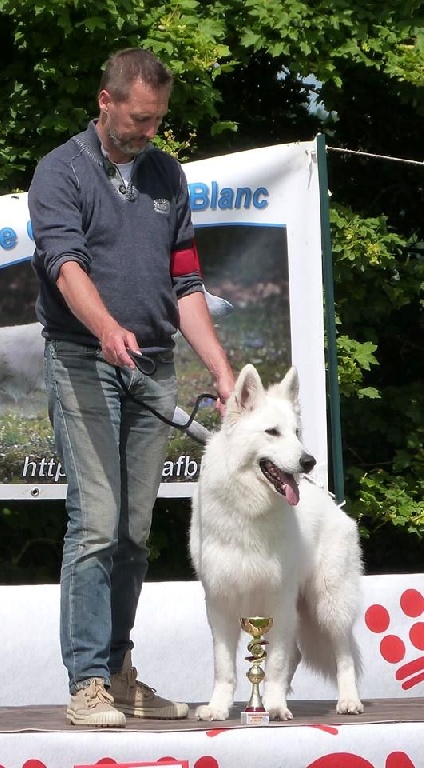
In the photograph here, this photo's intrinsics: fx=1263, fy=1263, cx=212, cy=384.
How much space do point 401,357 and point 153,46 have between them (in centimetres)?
289

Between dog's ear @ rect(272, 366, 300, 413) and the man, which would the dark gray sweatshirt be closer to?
the man

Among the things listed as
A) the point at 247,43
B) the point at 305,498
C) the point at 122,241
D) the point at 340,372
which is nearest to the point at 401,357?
the point at 340,372

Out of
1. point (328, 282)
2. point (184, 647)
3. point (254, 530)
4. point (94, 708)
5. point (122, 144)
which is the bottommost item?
point (94, 708)

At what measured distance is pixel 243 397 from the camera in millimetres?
4227

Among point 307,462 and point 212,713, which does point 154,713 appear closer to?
point 212,713

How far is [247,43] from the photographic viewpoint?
7.45m

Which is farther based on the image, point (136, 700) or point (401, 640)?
point (401, 640)

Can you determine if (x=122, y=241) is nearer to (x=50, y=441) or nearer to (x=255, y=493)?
(x=255, y=493)

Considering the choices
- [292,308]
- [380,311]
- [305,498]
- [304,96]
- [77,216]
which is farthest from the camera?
[304,96]

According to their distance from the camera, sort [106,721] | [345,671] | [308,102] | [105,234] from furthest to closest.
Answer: [308,102], [345,671], [105,234], [106,721]

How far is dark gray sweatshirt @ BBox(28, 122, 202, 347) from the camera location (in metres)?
3.90

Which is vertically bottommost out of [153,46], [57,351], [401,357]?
[57,351]

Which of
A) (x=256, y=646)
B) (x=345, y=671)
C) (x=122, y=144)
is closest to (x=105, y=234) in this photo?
(x=122, y=144)

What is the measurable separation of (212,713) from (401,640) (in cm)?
171
